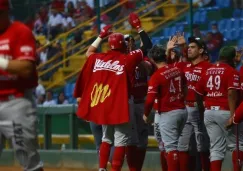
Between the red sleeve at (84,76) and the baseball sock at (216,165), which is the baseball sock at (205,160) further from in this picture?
the red sleeve at (84,76)

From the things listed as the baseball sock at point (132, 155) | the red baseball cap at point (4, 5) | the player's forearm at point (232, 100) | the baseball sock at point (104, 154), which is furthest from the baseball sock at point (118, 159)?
the red baseball cap at point (4, 5)

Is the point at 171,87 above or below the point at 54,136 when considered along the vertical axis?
above

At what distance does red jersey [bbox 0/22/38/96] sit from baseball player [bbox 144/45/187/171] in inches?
167

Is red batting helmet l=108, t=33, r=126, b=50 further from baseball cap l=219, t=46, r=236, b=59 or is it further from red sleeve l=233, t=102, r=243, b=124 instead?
red sleeve l=233, t=102, r=243, b=124

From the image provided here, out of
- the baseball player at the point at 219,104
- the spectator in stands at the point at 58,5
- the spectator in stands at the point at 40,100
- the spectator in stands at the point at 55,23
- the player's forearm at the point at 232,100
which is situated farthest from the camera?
the spectator in stands at the point at 55,23

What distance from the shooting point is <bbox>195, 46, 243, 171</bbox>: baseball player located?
11.3 metres

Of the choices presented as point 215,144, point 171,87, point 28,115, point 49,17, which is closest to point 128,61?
point 171,87

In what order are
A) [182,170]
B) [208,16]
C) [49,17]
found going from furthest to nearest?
[49,17] → [208,16] → [182,170]

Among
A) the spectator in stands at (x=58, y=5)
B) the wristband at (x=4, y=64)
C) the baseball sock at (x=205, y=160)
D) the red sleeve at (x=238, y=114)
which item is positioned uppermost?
the wristband at (x=4, y=64)

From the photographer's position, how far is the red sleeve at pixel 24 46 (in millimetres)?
7359

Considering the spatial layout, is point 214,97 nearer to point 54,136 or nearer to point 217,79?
point 217,79

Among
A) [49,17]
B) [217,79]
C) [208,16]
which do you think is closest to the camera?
[217,79]

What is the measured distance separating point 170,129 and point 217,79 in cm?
98

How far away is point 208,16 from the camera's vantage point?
1576 cm
